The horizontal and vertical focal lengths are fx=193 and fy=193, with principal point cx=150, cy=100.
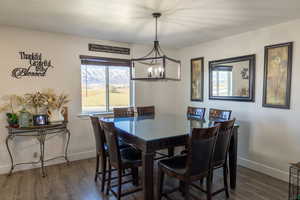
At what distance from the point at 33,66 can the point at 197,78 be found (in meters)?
3.29

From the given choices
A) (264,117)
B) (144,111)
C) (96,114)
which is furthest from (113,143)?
(264,117)

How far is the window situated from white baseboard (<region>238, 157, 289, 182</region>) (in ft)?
8.47

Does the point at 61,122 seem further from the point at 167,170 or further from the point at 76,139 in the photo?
the point at 167,170

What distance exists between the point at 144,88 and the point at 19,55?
8.06 ft

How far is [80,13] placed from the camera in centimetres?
255

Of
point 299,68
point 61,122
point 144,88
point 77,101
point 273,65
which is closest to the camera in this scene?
point 299,68

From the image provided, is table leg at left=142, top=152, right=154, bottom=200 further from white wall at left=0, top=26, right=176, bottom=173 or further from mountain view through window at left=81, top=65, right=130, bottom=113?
mountain view through window at left=81, top=65, right=130, bottom=113

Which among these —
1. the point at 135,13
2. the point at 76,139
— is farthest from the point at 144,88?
the point at 135,13

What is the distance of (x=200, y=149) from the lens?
1885 mm

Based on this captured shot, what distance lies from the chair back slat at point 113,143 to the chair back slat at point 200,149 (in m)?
0.80

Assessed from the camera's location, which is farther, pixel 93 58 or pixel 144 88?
pixel 144 88

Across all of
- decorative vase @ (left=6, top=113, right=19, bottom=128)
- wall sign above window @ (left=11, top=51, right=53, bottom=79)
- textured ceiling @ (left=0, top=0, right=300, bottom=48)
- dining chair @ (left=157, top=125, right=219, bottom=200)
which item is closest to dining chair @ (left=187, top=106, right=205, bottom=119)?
textured ceiling @ (left=0, top=0, right=300, bottom=48)

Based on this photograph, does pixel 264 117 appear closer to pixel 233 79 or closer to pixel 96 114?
pixel 233 79

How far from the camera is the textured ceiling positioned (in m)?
2.28
